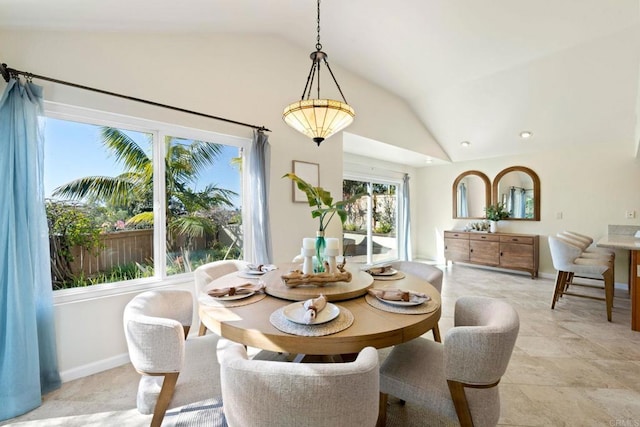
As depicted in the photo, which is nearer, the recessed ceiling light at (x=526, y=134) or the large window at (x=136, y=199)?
the large window at (x=136, y=199)

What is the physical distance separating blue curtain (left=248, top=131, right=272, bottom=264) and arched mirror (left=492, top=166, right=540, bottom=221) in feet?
16.2

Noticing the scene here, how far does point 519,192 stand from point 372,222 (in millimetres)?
2868

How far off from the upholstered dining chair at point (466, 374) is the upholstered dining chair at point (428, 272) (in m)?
0.75

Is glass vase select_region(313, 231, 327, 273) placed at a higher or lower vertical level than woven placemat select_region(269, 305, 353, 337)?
higher

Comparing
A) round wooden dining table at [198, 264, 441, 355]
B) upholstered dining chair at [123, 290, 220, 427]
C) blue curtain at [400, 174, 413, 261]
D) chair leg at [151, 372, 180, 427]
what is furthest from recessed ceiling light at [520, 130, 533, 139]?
chair leg at [151, 372, 180, 427]

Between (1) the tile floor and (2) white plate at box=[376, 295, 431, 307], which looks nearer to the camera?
(2) white plate at box=[376, 295, 431, 307]

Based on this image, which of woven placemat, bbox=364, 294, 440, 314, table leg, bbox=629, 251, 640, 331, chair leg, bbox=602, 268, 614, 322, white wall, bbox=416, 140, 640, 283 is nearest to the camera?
woven placemat, bbox=364, 294, 440, 314

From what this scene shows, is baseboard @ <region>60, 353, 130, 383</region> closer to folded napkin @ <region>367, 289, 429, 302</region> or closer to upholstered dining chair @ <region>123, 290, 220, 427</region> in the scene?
upholstered dining chair @ <region>123, 290, 220, 427</region>

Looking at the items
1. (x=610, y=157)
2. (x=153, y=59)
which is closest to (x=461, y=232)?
(x=610, y=157)

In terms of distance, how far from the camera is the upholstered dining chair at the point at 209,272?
2.09 metres

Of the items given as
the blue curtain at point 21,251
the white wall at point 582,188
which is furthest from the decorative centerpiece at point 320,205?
the white wall at point 582,188

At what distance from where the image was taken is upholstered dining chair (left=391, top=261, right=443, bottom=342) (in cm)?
207

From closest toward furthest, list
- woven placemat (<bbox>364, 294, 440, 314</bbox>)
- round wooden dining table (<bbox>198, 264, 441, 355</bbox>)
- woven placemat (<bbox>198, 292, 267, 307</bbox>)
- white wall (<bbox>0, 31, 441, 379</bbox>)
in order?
round wooden dining table (<bbox>198, 264, 441, 355</bbox>), woven placemat (<bbox>364, 294, 440, 314</bbox>), woven placemat (<bbox>198, 292, 267, 307</bbox>), white wall (<bbox>0, 31, 441, 379</bbox>)

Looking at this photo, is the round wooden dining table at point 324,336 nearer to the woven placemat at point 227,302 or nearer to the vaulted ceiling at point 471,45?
the woven placemat at point 227,302
